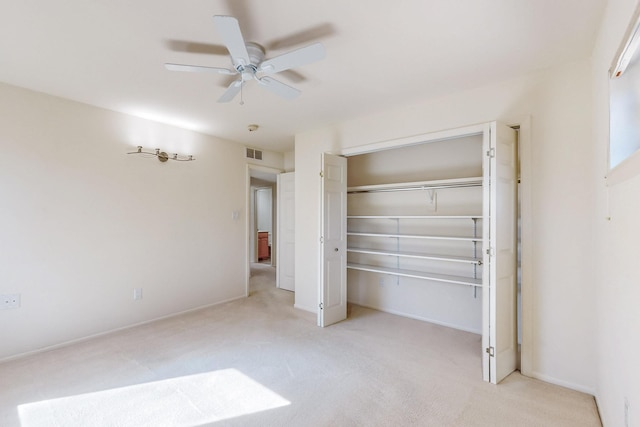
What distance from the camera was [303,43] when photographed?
2.06 m

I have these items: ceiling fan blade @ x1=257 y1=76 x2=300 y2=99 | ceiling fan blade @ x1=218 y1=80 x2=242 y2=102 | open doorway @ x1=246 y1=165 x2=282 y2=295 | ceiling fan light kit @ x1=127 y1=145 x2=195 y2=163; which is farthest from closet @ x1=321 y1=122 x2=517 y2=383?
open doorway @ x1=246 y1=165 x2=282 y2=295

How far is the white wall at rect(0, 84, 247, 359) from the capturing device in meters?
2.73

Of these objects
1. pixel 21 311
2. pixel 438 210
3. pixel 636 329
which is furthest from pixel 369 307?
pixel 21 311

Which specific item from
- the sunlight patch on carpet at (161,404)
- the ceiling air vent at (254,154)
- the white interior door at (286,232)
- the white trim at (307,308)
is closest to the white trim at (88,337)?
the sunlight patch on carpet at (161,404)

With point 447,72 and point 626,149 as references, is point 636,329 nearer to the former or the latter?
point 626,149

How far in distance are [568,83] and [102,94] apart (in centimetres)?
412

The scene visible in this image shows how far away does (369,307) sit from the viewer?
4223 mm

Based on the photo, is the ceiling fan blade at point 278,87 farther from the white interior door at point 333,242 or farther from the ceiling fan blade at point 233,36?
the white interior door at point 333,242

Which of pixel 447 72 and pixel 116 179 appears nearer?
pixel 447 72

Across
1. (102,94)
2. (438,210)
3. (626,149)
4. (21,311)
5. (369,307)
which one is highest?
(102,94)

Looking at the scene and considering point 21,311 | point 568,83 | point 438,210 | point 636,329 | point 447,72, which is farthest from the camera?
point 438,210

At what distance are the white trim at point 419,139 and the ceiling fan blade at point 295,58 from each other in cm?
149

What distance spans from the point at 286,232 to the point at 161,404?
Answer: 3.51 metres

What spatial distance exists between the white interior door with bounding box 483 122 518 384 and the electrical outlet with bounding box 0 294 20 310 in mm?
4110
